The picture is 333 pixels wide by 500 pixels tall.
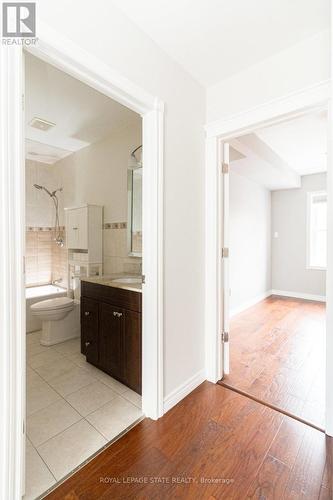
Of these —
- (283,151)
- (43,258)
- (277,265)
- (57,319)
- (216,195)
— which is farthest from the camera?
(277,265)

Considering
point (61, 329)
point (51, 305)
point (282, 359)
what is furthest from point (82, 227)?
point (282, 359)

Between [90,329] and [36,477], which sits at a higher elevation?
[90,329]

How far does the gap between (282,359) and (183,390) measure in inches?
49.4

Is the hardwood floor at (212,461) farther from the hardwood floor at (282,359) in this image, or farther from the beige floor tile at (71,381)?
the beige floor tile at (71,381)

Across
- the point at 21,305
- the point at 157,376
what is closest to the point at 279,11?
the point at 21,305

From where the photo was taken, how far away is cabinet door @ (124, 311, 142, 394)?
1800 millimetres

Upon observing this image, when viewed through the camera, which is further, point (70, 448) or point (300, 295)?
point (300, 295)

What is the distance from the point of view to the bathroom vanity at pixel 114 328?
1828 mm

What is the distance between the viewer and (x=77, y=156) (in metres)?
3.51

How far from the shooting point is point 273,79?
171 cm

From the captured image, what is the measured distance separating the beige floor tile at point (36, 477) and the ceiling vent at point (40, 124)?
290 centimetres

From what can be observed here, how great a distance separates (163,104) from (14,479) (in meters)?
2.15

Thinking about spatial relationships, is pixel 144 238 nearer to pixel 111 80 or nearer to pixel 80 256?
pixel 111 80

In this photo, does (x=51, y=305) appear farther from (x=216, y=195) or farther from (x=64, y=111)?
(x=216, y=195)
